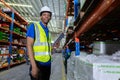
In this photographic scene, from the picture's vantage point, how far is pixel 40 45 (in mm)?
3266

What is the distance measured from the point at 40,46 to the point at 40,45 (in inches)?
0.6

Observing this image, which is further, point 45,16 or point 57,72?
point 57,72

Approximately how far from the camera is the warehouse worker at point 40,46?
314cm

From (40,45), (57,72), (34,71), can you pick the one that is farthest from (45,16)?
(57,72)

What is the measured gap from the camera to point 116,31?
14.1 ft

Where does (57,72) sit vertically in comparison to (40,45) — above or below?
below

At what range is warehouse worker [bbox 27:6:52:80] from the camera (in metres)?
3.14

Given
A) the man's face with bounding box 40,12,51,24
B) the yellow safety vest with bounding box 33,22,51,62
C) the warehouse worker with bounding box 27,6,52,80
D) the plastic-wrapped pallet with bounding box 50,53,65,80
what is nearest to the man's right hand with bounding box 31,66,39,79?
the warehouse worker with bounding box 27,6,52,80

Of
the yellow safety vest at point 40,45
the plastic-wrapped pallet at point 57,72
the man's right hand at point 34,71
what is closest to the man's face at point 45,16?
the yellow safety vest at point 40,45

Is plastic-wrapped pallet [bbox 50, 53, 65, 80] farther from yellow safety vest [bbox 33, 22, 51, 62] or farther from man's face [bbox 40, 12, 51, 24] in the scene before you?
man's face [bbox 40, 12, 51, 24]

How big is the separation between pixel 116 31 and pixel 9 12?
23.1ft

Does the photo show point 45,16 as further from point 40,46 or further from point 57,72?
point 57,72

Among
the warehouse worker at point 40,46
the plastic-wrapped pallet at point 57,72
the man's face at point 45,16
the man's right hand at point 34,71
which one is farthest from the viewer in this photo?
the plastic-wrapped pallet at point 57,72

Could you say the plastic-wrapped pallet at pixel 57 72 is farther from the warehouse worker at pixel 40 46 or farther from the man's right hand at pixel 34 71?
the man's right hand at pixel 34 71
